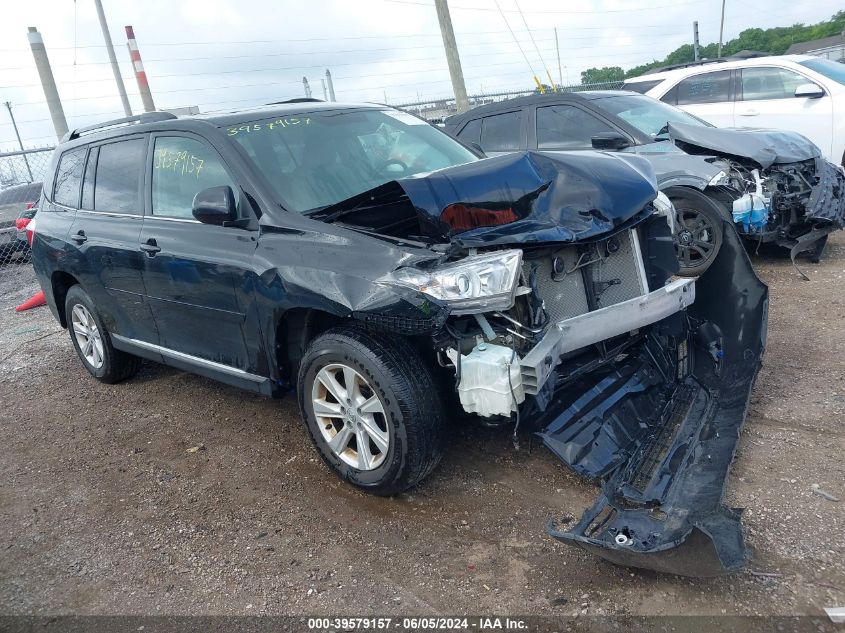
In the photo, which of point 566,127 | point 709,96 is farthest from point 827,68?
point 566,127

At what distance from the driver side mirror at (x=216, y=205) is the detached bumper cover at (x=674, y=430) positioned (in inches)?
74.8

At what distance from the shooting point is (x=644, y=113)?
6.91 meters

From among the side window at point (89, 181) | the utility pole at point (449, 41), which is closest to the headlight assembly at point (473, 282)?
the side window at point (89, 181)

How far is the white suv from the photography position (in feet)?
27.1

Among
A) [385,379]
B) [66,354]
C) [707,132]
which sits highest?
[707,132]

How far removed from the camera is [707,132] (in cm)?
618

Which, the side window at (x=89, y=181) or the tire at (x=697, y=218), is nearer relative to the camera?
the side window at (x=89, y=181)

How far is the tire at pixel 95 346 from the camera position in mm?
5062

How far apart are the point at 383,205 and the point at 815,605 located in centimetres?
248

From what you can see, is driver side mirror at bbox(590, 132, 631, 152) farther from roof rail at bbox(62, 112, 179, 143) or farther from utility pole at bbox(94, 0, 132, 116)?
utility pole at bbox(94, 0, 132, 116)

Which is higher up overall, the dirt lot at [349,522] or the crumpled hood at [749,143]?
the crumpled hood at [749,143]

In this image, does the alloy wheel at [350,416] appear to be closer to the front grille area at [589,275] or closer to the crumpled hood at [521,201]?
the crumpled hood at [521,201]

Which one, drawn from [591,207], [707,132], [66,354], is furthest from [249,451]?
[707,132]

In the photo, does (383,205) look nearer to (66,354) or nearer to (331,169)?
(331,169)
